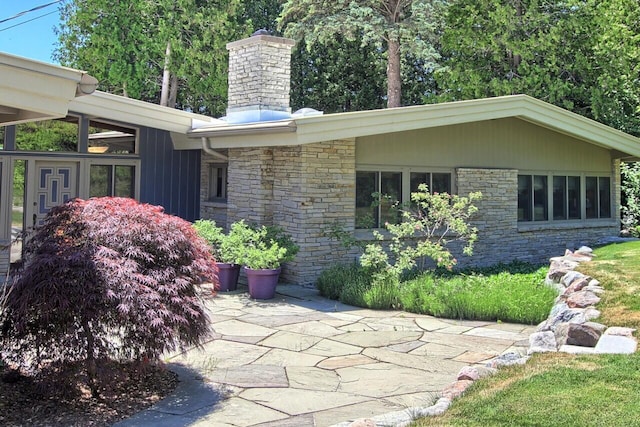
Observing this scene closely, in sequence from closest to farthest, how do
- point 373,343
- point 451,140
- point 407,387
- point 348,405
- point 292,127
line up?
point 348,405, point 407,387, point 373,343, point 292,127, point 451,140

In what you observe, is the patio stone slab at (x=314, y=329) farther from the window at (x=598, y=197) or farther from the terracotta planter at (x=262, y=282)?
the window at (x=598, y=197)

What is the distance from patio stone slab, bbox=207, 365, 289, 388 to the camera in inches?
211

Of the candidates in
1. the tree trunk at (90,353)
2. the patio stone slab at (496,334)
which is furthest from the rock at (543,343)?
the tree trunk at (90,353)

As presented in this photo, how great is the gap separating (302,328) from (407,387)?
8.01 feet

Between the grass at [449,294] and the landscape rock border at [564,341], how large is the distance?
1.35ft

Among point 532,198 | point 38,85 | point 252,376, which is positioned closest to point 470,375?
point 252,376

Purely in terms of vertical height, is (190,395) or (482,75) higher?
(482,75)

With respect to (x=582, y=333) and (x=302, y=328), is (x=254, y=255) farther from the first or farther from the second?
(x=582, y=333)

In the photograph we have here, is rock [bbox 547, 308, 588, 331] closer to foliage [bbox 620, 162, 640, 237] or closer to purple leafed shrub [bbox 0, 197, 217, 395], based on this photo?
purple leafed shrub [bbox 0, 197, 217, 395]

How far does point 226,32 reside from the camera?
25.1m

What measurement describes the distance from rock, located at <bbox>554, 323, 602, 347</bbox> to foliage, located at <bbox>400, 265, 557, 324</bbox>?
211cm

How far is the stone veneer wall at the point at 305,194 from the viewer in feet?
34.2

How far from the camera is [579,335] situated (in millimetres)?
5664

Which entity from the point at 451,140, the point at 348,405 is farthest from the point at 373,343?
the point at 451,140
